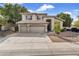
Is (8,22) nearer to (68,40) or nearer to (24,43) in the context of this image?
(24,43)

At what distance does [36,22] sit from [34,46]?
0.44 metres

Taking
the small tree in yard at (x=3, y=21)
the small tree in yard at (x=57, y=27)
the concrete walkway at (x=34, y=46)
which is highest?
the small tree in yard at (x=3, y=21)

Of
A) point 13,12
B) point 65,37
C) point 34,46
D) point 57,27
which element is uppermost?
point 13,12

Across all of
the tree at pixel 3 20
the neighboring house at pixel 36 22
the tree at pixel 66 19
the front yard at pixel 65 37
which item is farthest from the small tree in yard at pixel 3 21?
the tree at pixel 66 19

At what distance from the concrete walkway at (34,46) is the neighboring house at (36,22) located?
112 mm

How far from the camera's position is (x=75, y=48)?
5.39 m

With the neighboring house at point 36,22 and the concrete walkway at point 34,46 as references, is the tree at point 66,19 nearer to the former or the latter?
the neighboring house at point 36,22

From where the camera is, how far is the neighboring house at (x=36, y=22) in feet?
17.9

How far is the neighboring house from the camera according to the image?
5453 millimetres

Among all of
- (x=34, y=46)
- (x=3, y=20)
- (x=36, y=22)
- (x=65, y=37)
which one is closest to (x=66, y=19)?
(x=65, y=37)

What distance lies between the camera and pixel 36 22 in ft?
18.0

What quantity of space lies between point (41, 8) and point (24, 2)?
1.07ft

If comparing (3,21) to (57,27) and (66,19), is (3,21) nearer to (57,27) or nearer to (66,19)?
(57,27)

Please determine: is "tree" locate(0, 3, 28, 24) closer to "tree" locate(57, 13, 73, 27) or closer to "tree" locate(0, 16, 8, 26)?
"tree" locate(0, 16, 8, 26)
